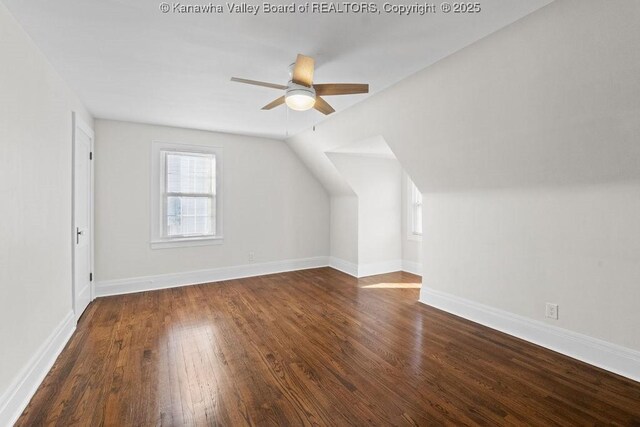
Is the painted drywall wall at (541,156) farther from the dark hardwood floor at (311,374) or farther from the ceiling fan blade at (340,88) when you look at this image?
the ceiling fan blade at (340,88)

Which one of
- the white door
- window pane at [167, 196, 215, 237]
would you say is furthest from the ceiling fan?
window pane at [167, 196, 215, 237]

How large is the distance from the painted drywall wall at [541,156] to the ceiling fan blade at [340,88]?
2.60 feet

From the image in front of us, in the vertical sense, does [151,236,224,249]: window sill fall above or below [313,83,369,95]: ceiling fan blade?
below

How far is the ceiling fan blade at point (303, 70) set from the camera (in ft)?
6.62

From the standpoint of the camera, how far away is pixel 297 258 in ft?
18.3

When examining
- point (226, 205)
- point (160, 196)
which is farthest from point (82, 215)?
point (226, 205)

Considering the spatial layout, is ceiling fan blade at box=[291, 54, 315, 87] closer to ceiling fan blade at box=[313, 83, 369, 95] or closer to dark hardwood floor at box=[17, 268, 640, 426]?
ceiling fan blade at box=[313, 83, 369, 95]

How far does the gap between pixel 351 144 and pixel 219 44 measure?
2.32m

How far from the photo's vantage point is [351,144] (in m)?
4.19

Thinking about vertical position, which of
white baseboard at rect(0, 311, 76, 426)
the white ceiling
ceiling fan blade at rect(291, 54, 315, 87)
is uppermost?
the white ceiling

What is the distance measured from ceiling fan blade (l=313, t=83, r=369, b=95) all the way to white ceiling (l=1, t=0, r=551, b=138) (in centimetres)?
27

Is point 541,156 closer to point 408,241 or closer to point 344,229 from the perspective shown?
point 408,241

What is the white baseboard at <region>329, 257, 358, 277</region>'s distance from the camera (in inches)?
203

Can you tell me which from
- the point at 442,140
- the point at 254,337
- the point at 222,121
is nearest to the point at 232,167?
the point at 222,121
